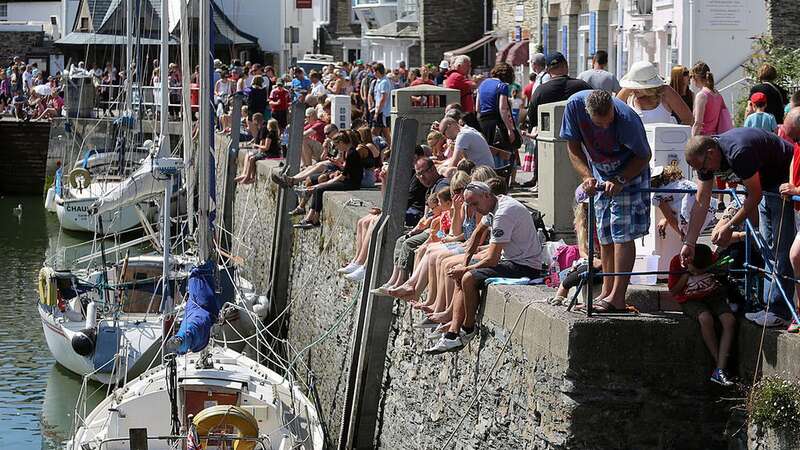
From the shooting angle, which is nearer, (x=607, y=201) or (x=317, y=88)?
(x=607, y=201)

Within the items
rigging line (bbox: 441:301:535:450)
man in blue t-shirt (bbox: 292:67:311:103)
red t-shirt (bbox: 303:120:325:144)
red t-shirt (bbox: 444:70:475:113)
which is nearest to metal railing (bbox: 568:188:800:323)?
rigging line (bbox: 441:301:535:450)

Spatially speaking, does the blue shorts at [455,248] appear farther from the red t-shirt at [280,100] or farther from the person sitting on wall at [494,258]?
the red t-shirt at [280,100]

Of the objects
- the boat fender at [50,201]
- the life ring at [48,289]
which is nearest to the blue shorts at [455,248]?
the life ring at [48,289]

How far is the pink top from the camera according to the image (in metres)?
13.8

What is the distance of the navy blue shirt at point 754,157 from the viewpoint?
9.24 meters

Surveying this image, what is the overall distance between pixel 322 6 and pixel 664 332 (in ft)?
185

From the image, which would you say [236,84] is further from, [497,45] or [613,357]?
[613,357]

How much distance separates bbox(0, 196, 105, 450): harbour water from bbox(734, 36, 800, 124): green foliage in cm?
998

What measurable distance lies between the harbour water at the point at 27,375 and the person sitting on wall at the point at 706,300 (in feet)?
37.0

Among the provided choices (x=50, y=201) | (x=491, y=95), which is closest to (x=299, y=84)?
(x=50, y=201)

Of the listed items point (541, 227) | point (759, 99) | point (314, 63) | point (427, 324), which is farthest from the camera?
point (314, 63)

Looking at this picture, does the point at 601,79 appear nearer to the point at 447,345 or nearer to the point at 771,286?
the point at 447,345

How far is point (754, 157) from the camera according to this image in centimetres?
928

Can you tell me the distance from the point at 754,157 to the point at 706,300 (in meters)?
0.98
